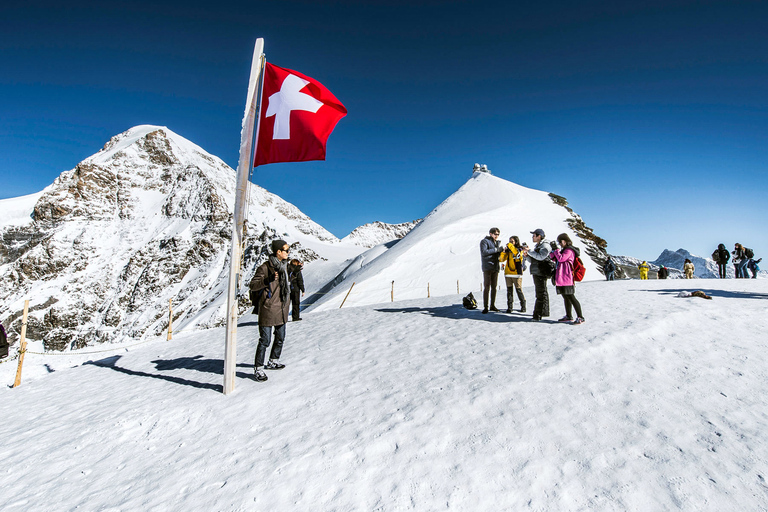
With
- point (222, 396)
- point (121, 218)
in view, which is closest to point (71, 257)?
point (121, 218)

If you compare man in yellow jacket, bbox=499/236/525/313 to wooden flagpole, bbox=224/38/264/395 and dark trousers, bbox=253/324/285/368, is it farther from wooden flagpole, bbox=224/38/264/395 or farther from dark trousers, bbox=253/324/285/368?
wooden flagpole, bbox=224/38/264/395

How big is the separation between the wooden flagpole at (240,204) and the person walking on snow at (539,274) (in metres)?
6.30

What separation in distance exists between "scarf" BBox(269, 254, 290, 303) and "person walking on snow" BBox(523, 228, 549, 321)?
220 inches

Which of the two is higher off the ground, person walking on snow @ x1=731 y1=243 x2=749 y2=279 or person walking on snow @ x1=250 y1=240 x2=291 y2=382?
person walking on snow @ x1=731 y1=243 x2=749 y2=279

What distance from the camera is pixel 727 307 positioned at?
848cm

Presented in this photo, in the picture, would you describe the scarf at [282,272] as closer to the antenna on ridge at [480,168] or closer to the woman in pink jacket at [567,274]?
the woman in pink jacket at [567,274]

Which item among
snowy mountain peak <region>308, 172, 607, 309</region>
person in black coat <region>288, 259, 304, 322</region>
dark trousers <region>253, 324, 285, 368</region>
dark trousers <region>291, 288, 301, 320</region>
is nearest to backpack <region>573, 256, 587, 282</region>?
dark trousers <region>253, 324, 285, 368</region>

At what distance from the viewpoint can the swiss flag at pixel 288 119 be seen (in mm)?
5836

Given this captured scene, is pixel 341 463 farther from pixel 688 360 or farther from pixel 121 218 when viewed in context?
pixel 121 218

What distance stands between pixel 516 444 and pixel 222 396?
4342 mm

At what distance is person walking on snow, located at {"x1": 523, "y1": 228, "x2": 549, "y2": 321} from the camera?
8.12 m

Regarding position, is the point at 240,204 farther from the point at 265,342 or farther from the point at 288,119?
the point at 265,342

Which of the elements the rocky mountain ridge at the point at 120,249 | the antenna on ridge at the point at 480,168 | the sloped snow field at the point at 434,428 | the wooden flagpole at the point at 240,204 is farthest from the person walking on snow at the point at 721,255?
the rocky mountain ridge at the point at 120,249

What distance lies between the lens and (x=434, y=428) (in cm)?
391
